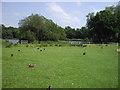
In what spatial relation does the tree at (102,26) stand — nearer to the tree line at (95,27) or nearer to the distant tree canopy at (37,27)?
the tree line at (95,27)

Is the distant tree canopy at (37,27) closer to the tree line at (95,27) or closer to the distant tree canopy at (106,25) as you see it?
the tree line at (95,27)

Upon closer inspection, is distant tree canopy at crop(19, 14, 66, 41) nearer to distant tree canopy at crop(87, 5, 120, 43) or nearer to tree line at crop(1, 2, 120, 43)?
tree line at crop(1, 2, 120, 43)

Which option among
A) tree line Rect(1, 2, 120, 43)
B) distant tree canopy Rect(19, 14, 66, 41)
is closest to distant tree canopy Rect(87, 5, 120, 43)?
tree line Rect(1, 2, 120, 43)

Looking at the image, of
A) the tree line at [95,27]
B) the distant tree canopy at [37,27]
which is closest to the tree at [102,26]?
the tree line at [95,27]

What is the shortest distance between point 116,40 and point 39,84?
149ft

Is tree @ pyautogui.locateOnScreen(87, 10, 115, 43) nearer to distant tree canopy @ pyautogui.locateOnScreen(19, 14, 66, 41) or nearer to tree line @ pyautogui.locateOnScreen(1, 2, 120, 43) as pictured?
tree line @ pyautogui.locateOnScreen(1, 2, 120, 43)

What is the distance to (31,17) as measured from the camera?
45.3m

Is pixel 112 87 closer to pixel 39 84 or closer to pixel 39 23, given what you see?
pixel 39 84

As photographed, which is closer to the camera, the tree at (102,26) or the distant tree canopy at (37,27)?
the distant tree canopy at (37,27)

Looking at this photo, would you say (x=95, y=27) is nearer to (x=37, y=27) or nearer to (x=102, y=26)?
(x=102, y=26)

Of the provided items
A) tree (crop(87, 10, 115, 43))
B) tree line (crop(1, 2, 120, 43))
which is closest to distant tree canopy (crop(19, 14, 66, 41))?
tree line (crop(1, 2, 120, 43))

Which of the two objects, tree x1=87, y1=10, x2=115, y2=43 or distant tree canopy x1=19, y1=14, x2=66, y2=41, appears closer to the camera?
distant tree canopy x1=19, y1=14, x2=66, y2=41

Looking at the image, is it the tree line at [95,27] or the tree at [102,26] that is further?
the tree at [102,26]

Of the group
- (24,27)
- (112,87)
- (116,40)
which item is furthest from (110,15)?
(112,87)
